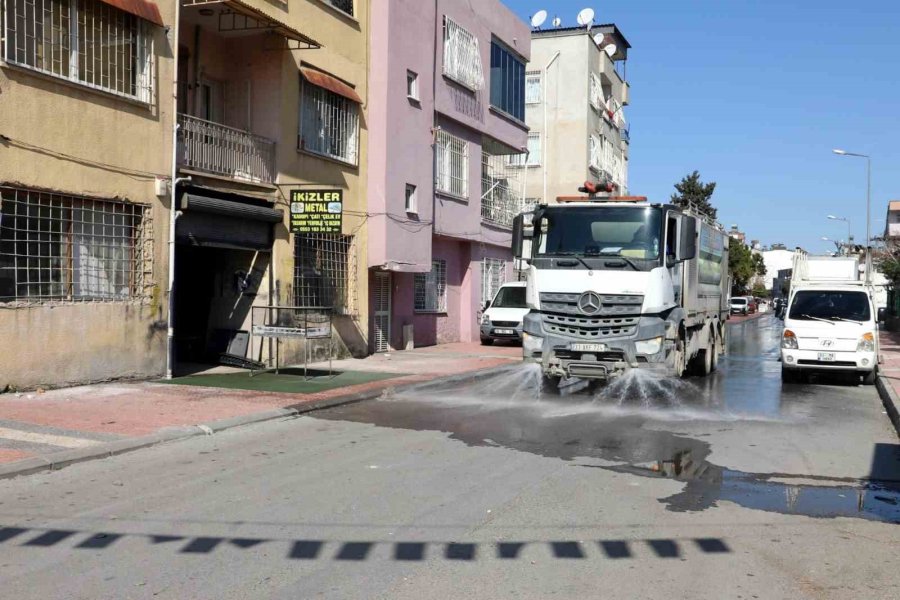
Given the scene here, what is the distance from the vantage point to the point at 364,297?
20.3 metres

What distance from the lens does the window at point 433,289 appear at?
24.4m

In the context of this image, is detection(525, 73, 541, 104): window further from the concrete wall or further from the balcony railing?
the concrete wall

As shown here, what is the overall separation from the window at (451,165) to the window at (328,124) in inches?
150

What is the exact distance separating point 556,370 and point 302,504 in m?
7.07

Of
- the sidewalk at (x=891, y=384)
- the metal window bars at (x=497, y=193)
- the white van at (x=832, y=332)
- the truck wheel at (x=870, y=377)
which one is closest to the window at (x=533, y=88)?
the metal window bars at (x=497, y=193)

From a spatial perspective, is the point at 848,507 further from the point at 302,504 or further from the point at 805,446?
the point at 302,504

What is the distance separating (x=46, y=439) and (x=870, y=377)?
1528 centimetres

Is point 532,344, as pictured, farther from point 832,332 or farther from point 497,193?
point 497,193

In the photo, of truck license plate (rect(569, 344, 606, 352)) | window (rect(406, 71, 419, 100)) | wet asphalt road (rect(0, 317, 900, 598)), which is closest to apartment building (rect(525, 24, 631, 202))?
window (rect(406, 71, 419, 100))

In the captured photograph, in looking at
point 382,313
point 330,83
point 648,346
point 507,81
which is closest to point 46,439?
point 648,346

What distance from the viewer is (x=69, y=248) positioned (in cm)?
1289

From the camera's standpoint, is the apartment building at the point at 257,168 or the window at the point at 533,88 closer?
the apartment building at the point at 257,168

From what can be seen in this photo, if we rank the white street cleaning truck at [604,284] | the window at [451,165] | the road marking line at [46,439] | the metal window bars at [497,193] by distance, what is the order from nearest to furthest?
1. the road marking line at [46,439]
2. the white street cleaning truck at [604,284]
3. the window at [451,165]
4. the metal window bars at [497,193]

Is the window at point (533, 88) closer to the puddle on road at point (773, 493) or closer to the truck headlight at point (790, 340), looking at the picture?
the truck headlight at point (790, 340)
